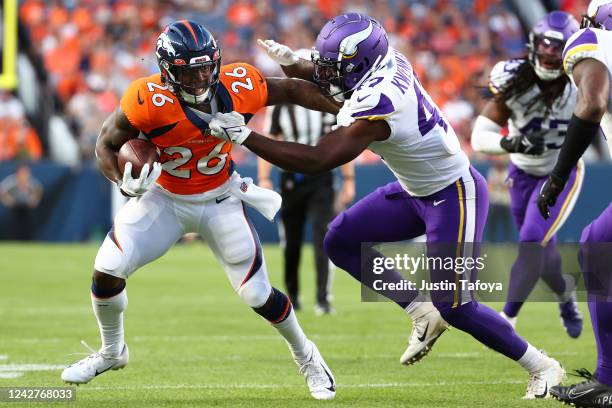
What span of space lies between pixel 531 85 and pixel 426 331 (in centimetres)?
209

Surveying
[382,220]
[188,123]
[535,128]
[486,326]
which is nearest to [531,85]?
[535,128]

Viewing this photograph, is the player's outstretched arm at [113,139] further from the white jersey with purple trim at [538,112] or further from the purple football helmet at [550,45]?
the purple football helmet at [550,45]

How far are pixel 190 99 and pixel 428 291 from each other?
58.1 inches

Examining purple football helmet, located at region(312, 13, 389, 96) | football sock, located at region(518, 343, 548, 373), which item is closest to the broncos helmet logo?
purple football helmet, located at region(312, 13, 389, 96)

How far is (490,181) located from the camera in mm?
14031

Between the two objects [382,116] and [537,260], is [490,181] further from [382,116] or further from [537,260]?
[382,116]

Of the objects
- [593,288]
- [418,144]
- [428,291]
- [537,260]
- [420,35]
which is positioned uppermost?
[418,144]

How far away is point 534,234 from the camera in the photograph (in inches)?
262

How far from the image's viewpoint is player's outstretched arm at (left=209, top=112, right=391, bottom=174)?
14.9 feet

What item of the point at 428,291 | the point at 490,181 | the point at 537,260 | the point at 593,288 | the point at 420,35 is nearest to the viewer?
the point at 593,288

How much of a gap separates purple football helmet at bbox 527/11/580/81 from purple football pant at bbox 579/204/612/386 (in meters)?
2.18

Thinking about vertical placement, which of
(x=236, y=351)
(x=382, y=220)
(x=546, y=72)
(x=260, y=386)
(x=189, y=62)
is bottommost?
(x=236, y=351)

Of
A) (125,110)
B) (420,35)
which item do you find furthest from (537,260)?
(420,35)

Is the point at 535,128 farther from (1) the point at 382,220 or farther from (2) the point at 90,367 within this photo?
(2) the point at 90,367
